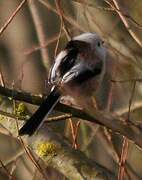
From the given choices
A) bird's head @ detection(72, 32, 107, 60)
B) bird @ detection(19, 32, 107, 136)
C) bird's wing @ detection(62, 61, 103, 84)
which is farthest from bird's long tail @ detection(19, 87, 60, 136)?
bird's head @ detection(72, 32, 107, 60)

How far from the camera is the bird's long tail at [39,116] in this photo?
8.06 ft

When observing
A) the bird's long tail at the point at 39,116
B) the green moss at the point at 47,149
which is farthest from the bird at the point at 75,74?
the green moss at the point at 47,149

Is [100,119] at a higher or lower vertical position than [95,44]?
higher

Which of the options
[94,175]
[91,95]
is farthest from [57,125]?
[94,175]

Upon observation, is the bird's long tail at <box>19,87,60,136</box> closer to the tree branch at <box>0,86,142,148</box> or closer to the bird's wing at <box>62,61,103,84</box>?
the tree branch at <box>0,86,142,148</box>

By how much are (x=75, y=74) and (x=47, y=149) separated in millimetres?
339

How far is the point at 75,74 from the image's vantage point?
106 inches

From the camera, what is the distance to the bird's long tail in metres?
2.46

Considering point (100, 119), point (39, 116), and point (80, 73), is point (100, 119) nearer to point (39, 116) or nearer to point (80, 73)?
point (39, 116)

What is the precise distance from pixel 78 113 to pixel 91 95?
580 mm

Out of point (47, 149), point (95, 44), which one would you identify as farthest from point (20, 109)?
point (95, 44)

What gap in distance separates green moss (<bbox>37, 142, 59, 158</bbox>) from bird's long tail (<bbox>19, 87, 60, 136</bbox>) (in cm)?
20

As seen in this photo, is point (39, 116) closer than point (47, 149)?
Yes

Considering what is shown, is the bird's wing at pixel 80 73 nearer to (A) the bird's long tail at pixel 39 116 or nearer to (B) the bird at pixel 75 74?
(B) the bird at pixel 75 74
